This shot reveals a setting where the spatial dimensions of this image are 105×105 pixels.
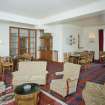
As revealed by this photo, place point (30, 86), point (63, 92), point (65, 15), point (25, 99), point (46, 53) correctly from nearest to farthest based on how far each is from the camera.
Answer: point (25, 99)
point (30, 86)
point (63, 92)
point (65, 15)
point (46, 53)

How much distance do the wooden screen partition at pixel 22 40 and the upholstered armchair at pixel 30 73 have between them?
444 cm

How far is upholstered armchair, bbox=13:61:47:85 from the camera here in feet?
13.1

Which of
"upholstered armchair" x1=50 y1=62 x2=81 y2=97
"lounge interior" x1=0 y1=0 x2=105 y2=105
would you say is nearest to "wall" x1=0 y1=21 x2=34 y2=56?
"lounge interior" x1=0 y1=0 x2=105 y2=105

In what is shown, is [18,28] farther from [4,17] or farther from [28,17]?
[4,17]

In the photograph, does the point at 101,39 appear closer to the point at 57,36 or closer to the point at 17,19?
the point at 57,36

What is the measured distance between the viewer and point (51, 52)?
920 centimetres

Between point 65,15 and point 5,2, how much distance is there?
292 cm

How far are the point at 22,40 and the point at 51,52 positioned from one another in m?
2.06

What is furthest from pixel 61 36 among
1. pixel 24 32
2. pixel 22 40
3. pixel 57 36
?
pixel 22 40

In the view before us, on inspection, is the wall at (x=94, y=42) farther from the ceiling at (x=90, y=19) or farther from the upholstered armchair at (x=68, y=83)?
the upholstered armchair at (x=68, y=83)

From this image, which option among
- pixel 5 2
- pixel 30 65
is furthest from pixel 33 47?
pixel 30 65

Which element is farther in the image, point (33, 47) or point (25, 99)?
point (33, 47)

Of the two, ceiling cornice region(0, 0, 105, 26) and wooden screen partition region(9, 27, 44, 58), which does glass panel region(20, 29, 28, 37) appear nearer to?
wooden screen partition region(9, 27, 44, 58)

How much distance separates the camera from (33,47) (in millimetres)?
9633
